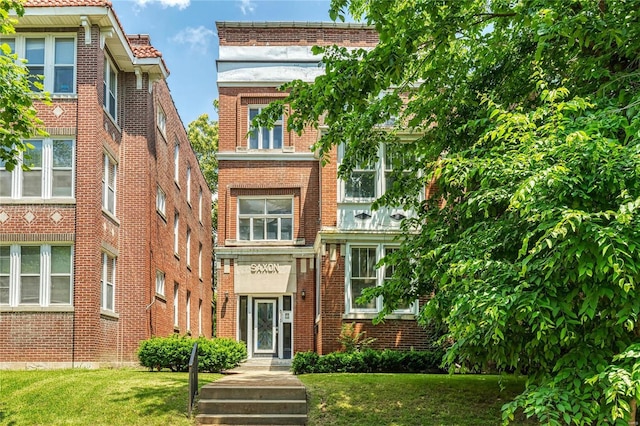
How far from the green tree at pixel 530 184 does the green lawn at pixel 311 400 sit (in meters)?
2.02

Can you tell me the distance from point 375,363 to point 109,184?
9.40m

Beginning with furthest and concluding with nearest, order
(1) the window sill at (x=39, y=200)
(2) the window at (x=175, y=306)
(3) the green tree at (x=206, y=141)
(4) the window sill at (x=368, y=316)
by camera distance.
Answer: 1. (3) the green tree at (x=206, y=141)
2. (2) the window at (x=175, y=306)
3. (4) the window sill at (x=368, y=316)
4. (1) the window sill at (x=39, y=200)

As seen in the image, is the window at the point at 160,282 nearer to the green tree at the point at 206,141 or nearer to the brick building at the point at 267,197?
the brick building at the point at 267,197

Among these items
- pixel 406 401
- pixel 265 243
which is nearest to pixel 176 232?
pixel 265 243

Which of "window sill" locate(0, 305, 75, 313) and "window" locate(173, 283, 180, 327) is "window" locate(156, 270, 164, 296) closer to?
"window" locate(173, 283, 180, 327)

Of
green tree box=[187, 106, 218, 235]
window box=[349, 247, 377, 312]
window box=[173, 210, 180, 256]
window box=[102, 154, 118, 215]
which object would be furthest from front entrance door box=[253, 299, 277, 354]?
green tree box=[187, 106, 218, 235]

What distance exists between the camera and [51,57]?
18312 mm

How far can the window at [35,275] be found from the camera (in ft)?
57.5

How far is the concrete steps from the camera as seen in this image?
12.0 meters

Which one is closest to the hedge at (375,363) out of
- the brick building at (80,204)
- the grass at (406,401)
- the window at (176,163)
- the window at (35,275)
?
the grass at (406,401)

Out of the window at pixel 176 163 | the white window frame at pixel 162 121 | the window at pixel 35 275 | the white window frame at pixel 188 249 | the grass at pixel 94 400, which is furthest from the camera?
the white window frame at pixel 188 249

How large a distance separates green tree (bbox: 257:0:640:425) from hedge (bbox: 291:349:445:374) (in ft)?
17.7

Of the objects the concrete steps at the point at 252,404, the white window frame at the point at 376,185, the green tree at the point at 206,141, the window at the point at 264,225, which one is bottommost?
the concrete steps at the point at 252,404

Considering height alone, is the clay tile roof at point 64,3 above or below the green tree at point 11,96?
above
